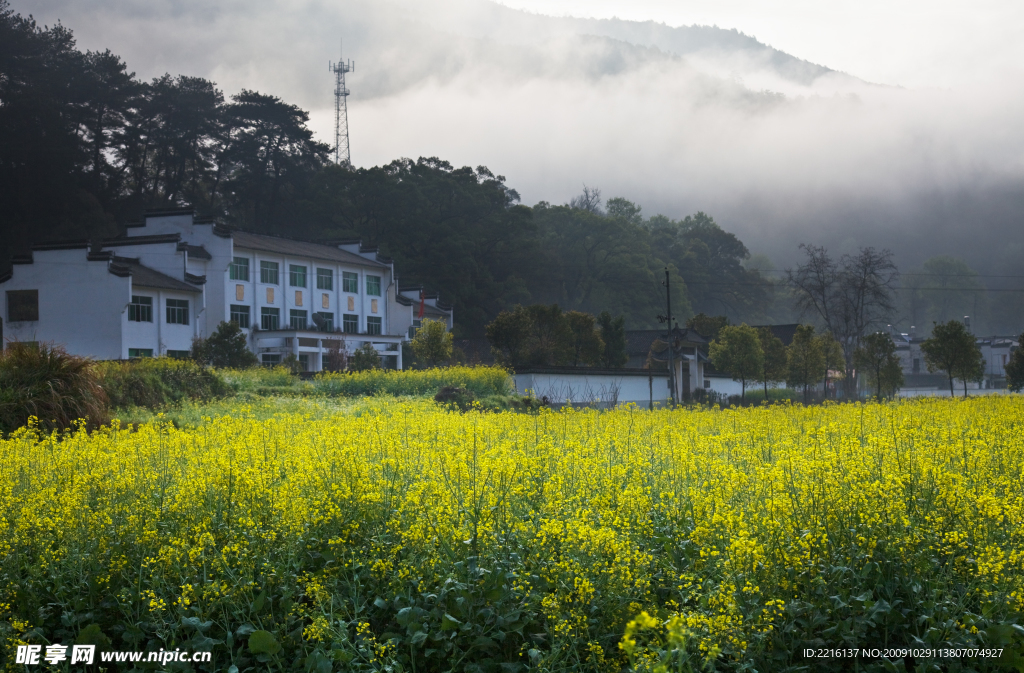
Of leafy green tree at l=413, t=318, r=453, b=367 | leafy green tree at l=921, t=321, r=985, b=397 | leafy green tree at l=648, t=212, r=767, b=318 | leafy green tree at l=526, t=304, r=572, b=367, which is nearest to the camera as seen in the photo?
leafy green tree at l=413, t=318, r=453, b=367

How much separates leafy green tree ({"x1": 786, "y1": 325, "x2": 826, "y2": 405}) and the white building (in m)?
21.8

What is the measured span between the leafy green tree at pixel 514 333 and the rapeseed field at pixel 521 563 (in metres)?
30.7

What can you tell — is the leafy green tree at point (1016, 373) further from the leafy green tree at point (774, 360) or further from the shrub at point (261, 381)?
the shrub at point (261, 381)

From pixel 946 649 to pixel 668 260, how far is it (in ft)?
243

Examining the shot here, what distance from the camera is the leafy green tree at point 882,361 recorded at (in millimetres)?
44688

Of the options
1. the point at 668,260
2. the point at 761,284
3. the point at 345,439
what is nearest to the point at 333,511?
the point at 345,439

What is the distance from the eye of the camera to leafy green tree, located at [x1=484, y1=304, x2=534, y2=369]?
37.5m

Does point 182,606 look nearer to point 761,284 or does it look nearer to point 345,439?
point 345,439

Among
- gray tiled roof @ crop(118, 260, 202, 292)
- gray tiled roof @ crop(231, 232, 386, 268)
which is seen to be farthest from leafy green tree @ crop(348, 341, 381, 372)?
gray tiled roof @ crop(231, 232, 386, 268)

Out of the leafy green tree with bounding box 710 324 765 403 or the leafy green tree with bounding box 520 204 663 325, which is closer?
the leafy green tree with bounding box 710 324 765 403

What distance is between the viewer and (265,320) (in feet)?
143

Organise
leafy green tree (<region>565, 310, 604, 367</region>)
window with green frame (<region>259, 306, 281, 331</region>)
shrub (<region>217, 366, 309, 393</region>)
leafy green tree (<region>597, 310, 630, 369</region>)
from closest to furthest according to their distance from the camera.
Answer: shrub (<region>217, 366, 309, 393</region>)
leafy green tree (<region>565, 310, 604, 367</region>)
leafy green tree (<region>597, 310, 630, 369</region>)
window with green frame (<region>259, 306, 281, 331</region>)

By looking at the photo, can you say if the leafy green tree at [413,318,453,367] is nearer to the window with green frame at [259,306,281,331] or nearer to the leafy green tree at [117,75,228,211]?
the window with green frame at [259,306,281,331]

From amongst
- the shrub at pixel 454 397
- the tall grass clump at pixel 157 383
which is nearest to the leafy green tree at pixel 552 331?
the shrub at pixel 454 397
